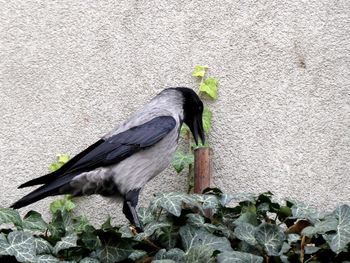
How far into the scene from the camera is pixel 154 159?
340cm

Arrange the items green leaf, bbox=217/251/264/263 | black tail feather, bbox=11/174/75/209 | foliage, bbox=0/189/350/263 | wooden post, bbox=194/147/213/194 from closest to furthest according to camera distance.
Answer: green leaf, bbox=217/251/264/263, foliage, bbox=0/189/350/263, black tail feather, bbox=11/174/75/209, wooden post, bbox=194/147/213/194

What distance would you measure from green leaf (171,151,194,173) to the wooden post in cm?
6

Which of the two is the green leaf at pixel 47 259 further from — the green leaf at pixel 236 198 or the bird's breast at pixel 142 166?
the bird's breast at pixel 142 166

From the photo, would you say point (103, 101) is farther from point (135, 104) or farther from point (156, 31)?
point (156, 31)

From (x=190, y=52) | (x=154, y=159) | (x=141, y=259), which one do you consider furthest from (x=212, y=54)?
(x=141, y=259)

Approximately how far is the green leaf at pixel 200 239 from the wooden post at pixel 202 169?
110 centimetres

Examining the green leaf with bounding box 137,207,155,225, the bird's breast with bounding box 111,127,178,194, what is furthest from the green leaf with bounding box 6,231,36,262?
the bird's breast with bounding box 111,127,178,194

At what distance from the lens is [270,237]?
2348 millimetres

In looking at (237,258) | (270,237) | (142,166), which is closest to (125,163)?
(142,166)

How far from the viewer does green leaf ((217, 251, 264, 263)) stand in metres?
2.19

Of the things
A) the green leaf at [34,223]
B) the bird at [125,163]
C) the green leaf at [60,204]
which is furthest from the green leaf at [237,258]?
the green leaf at [60,204]

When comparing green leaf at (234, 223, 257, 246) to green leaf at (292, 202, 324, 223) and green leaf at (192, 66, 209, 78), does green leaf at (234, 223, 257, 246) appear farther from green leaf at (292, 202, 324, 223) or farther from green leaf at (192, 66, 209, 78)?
green leaf at (192, 66, 209, 78)

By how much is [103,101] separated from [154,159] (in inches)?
21.3

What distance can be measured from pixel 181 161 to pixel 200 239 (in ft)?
4.07
